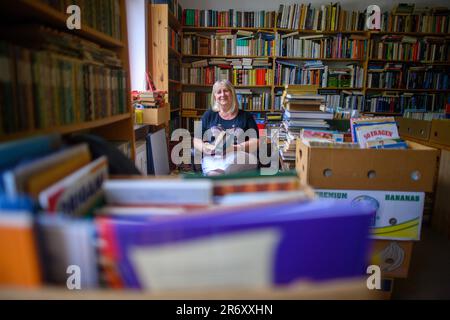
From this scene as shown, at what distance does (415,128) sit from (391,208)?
2130 millimetres

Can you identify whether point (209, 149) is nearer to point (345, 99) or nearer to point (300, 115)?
point (300, 115)

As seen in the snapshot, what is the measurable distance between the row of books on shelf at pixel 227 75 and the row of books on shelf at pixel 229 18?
56 cm

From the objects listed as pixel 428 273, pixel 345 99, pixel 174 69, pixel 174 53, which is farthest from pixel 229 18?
pixel 428 273

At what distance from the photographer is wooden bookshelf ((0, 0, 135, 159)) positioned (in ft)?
2.68

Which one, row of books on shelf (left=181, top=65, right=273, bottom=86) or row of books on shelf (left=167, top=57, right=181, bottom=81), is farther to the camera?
row of books on shelf (left=181, top=65, right=273, bottom=86)

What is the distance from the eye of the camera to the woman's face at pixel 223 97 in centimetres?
248

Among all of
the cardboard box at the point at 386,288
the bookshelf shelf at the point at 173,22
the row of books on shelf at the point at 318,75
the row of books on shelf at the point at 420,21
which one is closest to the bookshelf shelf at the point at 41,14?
the cardboard box at the point at 386,288

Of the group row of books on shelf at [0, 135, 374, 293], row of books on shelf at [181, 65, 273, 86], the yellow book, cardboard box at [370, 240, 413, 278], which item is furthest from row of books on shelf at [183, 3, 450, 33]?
row of books on shelf at [0, 135, 374, 293]

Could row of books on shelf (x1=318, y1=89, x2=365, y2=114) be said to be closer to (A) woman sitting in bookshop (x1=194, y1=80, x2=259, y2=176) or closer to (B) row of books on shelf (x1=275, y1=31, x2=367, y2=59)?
(B) row of books on shelf (x1=275, y1=31, x2=367, y2=59)

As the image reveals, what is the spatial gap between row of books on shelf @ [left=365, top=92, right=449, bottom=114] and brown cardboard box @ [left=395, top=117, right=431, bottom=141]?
1.14 m

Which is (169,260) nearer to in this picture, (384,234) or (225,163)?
(384,234)

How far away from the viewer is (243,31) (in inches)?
165
